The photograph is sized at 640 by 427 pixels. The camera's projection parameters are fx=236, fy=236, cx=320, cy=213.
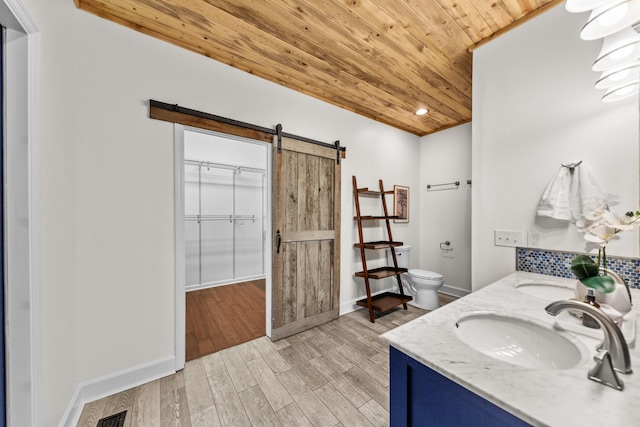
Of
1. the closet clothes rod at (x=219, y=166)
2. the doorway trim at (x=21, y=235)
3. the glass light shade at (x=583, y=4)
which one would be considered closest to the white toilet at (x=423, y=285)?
the glass light shade at (x=583, y=4)

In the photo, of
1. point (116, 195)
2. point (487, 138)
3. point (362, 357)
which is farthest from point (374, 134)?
point (116, 195)

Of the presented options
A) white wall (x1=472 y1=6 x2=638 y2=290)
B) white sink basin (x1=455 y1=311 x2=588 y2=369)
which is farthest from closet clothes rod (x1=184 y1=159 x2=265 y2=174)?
white sink basin (x1=455 y1=311 x2=588 y2=369)

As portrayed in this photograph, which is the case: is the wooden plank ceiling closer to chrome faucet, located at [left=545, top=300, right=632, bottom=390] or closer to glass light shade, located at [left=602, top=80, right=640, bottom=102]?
glass light shade, located at [left=602, top=80, right=640, bottom=102]

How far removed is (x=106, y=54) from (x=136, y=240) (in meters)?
1.25

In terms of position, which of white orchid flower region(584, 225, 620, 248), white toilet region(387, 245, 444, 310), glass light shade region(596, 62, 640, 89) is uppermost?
glass light shade region(596, 62, 640, 89)

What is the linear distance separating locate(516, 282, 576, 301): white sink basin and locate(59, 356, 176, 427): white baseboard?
2411 millimetres

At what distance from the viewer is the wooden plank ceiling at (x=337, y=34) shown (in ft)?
4.88

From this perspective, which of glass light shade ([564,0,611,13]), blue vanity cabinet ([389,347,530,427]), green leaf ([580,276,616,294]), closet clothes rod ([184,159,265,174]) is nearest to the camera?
blue vanity cabinet ([389,347,530,427])

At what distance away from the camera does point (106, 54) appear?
1560 mm

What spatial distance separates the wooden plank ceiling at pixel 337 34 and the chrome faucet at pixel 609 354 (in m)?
1.78

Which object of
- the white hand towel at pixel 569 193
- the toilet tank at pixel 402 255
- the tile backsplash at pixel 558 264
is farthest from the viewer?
the toilet tank at pixel 402 255

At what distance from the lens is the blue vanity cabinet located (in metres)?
0.59

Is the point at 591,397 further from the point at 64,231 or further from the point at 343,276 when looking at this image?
the point at 343,276

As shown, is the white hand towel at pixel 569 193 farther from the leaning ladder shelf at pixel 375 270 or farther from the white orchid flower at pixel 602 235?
the leaning ladder shelf at pixel 375 270
